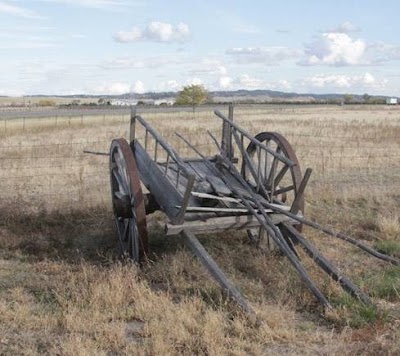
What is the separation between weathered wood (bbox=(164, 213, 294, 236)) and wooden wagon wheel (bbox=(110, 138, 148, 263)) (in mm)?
324

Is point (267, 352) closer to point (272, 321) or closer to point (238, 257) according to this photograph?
point (272, 321)

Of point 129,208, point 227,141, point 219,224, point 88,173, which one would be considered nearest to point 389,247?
point 219,224

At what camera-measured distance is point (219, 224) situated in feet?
17.5

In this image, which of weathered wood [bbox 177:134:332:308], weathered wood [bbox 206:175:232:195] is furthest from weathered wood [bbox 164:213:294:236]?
weathered wood [bbox 206:175:232:195]

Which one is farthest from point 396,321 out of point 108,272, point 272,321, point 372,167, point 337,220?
point 372,167

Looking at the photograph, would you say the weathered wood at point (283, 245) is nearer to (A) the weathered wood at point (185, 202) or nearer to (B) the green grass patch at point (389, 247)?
(A) the weathered wood at point (185, 202)

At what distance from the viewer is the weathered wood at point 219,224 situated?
5.16 meters

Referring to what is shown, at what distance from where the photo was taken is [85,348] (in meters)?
3.45

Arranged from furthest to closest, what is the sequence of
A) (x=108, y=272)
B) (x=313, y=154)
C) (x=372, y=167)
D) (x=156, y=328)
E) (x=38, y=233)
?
(x=313, y=154)
(x=372, y=167)
(x=38, y=233)
(x=108, y=272)
(x=156, y=328)

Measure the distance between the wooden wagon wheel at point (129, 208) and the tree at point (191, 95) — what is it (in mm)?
78487

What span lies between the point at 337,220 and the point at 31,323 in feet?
15.5

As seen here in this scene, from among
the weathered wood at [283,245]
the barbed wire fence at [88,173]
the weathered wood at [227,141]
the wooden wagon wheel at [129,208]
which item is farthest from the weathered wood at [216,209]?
the barbed wire fence at [88,173]

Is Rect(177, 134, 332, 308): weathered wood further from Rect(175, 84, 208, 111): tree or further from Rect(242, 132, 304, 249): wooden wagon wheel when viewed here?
Rect(175, 84, 208, 111): tree

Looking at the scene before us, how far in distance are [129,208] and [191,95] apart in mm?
81619
